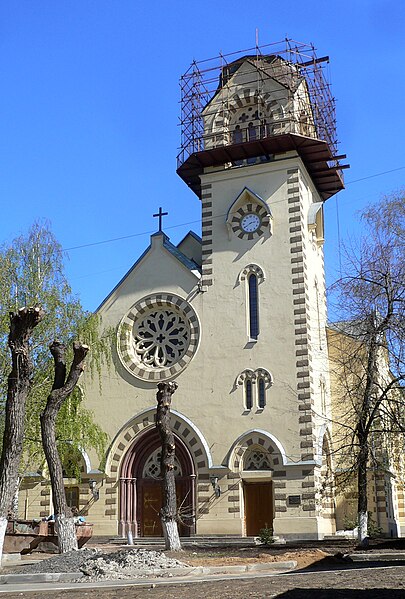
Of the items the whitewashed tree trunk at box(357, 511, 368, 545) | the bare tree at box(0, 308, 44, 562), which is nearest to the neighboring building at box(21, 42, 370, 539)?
the whitewashed tree trunk at box(357, 511, 368, 545)

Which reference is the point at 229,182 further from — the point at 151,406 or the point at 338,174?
the point at 151,406

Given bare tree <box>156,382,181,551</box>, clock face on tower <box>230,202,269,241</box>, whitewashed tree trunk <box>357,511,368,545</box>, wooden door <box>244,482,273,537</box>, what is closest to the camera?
bare tree <box>156,382,181,551</box>

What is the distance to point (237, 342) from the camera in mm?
31844

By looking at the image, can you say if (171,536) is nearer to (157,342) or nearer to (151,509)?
(151,509)

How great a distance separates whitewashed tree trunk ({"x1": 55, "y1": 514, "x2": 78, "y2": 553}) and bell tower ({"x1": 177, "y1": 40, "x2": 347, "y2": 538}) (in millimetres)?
10893

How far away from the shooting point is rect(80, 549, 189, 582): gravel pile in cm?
1531

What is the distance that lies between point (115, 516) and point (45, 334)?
27.5 feet

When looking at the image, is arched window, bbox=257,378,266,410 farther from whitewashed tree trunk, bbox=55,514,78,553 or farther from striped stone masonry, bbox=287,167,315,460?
whitewashed tree trunk, bbox=55,514,78,553

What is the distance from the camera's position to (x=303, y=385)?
30.4 metres

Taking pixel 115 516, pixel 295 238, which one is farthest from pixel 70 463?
pixel 295 238

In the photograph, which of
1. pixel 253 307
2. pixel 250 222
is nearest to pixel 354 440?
pixel 253 307

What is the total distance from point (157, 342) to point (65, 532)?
14000 mm

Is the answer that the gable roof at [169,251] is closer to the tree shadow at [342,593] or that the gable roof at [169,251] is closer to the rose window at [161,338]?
the rose window at [161,338]

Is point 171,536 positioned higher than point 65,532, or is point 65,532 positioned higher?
point 65,532
